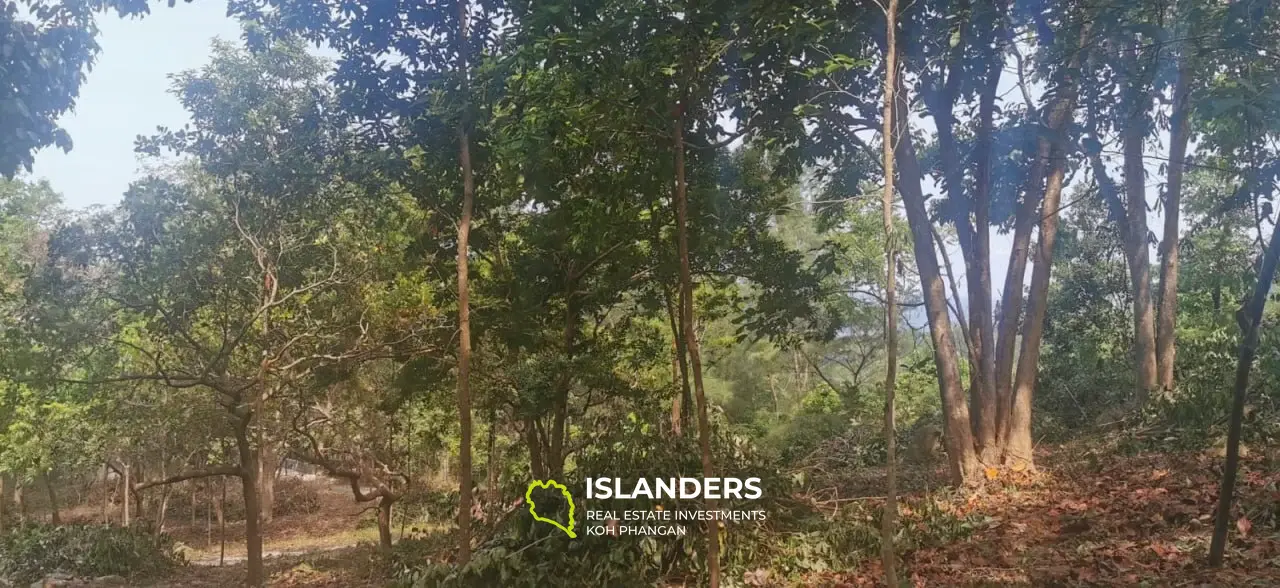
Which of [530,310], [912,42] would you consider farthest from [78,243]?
[912,42]

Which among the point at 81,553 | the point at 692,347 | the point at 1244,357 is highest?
the point at 692,347

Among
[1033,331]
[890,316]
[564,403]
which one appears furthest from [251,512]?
[1033,331]

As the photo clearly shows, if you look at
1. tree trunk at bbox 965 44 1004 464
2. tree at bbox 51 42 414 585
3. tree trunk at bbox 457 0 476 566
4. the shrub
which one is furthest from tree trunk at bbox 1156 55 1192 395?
the shrub

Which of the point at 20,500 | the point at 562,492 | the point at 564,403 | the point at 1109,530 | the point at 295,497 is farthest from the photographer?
the point at 295,497

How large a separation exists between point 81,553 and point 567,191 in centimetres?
839

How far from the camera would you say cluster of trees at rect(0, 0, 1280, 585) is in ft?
14.5

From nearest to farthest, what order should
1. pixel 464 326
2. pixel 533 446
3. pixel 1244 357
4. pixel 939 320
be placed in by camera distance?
pixel 1244 357, pixel 464 326, pixel 939 320, pixel 533 446

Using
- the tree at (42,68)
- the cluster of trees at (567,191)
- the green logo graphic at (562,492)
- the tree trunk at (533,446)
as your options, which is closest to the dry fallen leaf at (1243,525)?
the cluster of trees at (567,191)

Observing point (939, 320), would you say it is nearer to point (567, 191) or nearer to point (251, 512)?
point (567, 191)

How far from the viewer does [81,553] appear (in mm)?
8945

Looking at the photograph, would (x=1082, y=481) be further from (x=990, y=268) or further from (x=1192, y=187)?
(x=1192, y=187)

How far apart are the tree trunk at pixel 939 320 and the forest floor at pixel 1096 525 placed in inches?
12.9

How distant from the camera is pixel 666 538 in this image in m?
4.69

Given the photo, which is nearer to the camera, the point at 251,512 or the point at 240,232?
the point at 240,232
